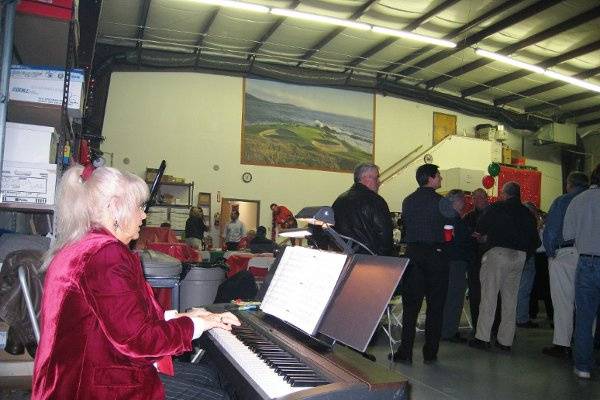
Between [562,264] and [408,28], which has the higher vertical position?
[408,28]

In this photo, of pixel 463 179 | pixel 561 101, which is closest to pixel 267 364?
pixel 463 179

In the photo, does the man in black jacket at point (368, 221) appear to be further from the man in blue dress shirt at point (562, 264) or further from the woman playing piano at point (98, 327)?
the woman playing piano at point (98, 327)

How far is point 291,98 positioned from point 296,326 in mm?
10877

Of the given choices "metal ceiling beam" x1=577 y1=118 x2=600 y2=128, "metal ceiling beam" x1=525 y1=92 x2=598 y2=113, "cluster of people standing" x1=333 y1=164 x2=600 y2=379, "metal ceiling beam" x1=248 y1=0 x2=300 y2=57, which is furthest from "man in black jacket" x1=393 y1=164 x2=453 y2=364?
"metal ceiling beam" x1=577 y1=118 x2=600 y2=128

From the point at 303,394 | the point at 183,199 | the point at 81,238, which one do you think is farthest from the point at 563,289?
the point at 183,199

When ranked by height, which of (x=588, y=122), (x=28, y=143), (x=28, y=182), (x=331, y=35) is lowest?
(x=28, y=182)

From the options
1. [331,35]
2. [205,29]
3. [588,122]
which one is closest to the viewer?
[205,29]

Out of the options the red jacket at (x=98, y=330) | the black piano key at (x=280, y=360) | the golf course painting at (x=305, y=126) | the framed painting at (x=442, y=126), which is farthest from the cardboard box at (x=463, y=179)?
the red jacket at (x=98, y=330)

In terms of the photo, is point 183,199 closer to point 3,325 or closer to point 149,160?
point 149,160

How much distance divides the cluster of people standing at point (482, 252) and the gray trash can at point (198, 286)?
4.20 feet

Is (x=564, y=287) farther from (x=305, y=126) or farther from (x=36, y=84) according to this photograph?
(x=305, y=126)

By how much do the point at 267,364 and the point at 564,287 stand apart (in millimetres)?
3709

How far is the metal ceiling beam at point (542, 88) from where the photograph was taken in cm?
1101

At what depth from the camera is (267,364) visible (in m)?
1.53
